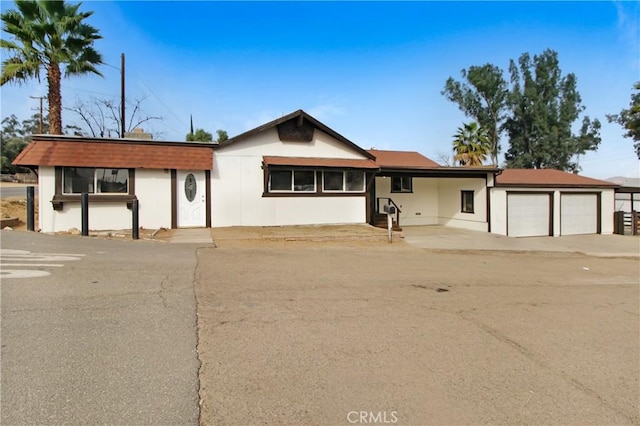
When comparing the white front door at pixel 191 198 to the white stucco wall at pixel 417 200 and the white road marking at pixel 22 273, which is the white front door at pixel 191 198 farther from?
the white stucco wall at pixel 417 200

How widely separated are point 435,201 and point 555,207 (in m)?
5.79

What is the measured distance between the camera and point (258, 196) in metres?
15.2

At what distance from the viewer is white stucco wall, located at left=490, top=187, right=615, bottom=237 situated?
57.9 ft

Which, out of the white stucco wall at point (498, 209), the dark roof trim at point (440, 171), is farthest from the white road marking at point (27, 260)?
the white stucco wall at point (498, 209)

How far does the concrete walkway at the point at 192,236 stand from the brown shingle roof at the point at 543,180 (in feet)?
43.8

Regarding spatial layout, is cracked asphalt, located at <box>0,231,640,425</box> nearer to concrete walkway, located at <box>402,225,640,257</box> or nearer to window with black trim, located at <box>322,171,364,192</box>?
concrete walkway, located at <box>402,225,640,257</box>

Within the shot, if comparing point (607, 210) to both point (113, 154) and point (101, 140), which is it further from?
point (101, 140)

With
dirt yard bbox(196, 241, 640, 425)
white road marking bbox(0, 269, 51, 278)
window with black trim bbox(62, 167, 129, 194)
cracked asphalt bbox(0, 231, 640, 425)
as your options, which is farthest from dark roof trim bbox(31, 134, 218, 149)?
white road marking bbox(0, 269, 51, 278)

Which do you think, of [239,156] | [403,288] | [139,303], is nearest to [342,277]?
[403,288]

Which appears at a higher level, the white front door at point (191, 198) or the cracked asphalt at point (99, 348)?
the white front door at point (191, 198)

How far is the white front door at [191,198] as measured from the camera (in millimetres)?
14335

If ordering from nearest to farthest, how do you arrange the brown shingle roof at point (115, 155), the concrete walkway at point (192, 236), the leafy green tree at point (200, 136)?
the concrete walkway at point (192, 236) < the brown shingle roof at point (115, 155) < the leafy green tree at point (200, 136)

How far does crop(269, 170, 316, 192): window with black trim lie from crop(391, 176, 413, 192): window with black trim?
5.86m

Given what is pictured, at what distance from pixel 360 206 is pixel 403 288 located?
989 cm
